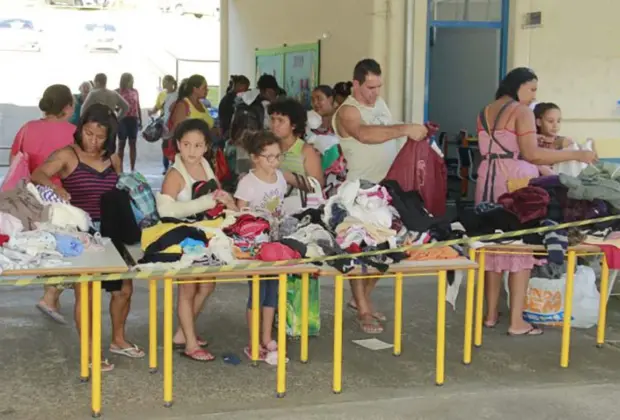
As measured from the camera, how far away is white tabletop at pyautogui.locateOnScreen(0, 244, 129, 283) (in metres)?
3.67

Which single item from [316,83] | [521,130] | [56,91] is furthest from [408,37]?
[56,91]

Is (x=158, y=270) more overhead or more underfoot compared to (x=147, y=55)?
more underfoot

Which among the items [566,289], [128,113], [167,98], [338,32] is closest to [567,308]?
[566,289]

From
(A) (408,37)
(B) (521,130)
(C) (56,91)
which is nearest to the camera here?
(B) (521,130)

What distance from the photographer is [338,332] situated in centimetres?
423

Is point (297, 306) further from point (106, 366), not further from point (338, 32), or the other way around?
point (338, 32)

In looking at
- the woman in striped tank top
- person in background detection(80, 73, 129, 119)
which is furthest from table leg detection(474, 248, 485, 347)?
person in background detection(80, 73, 129, 119)

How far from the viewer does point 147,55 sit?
2547 cm

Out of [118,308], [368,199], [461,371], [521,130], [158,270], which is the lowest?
[461,371]

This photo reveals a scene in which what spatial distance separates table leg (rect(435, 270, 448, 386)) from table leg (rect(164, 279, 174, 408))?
1343mm

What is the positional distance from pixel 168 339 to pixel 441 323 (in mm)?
1378

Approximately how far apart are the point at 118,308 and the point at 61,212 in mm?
730

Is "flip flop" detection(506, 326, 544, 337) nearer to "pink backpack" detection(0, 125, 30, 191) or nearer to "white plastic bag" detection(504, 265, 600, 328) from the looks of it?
"white plastic bag" detection(504, 265, 600, 328)

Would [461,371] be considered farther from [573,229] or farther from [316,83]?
[316,83]
